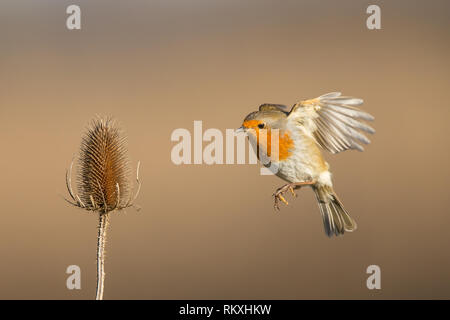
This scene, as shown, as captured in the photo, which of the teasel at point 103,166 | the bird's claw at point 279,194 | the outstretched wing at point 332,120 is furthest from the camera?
the teasel at point 103,166

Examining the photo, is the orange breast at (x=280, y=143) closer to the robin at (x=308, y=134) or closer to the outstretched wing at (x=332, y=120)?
the robin at (x=308, y=134)

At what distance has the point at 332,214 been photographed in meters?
1.95

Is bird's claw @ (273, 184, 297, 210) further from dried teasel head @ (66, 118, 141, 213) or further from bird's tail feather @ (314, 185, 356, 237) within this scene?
dried teasel head @ (66, 118, 141, 213)

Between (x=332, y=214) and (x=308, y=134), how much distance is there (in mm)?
393

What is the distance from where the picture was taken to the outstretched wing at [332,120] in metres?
1.62

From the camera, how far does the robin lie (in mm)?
1537

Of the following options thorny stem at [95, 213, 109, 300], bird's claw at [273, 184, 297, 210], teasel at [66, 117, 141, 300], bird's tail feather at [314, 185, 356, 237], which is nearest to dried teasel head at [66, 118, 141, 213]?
teasel at [66, 117, 141, 300]

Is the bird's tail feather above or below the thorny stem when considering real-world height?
above

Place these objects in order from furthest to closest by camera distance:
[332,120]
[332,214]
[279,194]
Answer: [332,214] < [332,120] < [279,194]

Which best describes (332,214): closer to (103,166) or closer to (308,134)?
(308,134)

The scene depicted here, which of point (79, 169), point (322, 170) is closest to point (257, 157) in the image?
point (322, 170)

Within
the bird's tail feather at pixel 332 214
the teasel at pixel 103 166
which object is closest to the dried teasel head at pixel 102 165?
the teasel at pixel 103 166

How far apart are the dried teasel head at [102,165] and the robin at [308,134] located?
1.08m

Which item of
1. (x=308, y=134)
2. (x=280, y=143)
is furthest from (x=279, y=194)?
(x=308, y=134)
